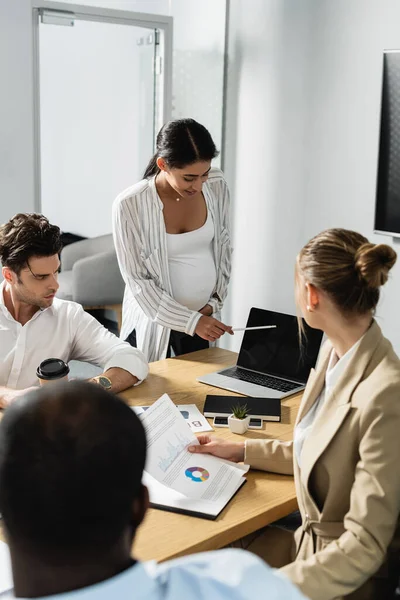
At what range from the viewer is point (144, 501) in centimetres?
89

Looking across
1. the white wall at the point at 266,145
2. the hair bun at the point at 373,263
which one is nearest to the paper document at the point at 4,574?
the hair bun at the point at 373,263

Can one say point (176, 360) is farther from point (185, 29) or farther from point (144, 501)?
point (185, 29)

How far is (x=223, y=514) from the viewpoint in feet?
5.49

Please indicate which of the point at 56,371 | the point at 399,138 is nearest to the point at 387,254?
the point at 56,371

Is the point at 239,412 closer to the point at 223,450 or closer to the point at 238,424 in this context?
the point at 238,424

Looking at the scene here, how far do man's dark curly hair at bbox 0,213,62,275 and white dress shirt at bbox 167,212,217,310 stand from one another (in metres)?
0.60

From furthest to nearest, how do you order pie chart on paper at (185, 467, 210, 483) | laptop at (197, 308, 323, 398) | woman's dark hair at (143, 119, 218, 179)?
woman's dark hair at (143, 119, 218, 179)
laptop at (197, 308, 323, 398)
pie chart on paper at (185, 467, 210, 483)

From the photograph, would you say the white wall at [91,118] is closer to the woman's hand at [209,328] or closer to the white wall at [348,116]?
the white wall at [348,116]

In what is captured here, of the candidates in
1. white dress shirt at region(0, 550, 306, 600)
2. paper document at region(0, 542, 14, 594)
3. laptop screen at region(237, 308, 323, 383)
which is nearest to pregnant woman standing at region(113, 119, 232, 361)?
laptop screen at region(237, 308, 323, 383)

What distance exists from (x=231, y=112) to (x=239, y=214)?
595 mm

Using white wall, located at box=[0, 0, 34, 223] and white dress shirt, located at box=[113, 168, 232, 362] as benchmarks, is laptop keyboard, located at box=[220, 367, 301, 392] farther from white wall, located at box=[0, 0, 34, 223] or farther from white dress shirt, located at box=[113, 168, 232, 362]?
white wall, located at box=[0, 0, 34, 223]

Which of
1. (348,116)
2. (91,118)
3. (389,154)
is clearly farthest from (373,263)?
(91,118)

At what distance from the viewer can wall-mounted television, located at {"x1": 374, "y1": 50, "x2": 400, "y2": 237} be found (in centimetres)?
353

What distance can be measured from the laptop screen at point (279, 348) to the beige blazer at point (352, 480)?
2.28 ft
